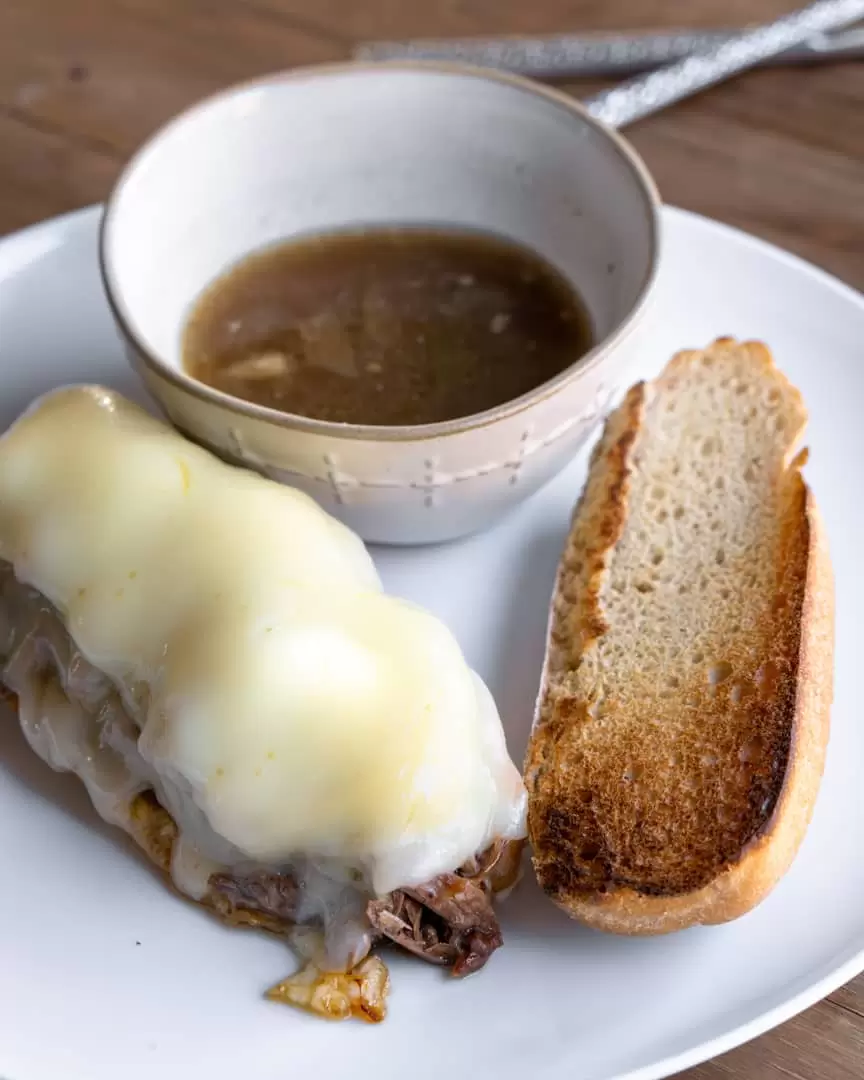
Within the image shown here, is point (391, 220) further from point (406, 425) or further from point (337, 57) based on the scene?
point (337, 57)

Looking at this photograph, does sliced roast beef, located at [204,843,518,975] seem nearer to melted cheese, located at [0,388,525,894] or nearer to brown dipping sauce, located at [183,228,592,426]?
melted cheese, located at [0,388,525,894]

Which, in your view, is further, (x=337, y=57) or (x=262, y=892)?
(x=337, y=57)

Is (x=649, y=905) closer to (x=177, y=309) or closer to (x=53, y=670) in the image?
(x=53, y=670)

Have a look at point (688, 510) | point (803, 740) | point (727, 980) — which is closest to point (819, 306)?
point (688, 510)

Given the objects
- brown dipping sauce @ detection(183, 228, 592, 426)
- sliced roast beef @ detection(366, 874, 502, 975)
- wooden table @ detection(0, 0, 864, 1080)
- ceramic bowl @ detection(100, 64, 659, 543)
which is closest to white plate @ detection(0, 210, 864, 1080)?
sliced roast beef @ detection(366, 874, 502, 975)

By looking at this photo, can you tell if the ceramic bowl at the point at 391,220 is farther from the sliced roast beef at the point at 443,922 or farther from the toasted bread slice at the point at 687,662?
the sliced roast beef at the point at 443,922

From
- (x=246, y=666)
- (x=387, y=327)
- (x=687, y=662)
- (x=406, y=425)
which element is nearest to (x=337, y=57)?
(x=387, y=327)
